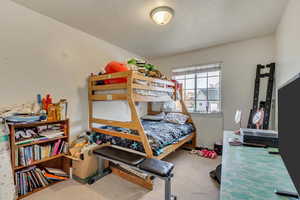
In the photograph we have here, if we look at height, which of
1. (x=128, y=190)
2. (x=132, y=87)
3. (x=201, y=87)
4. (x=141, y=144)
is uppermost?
(x=201, y=87)

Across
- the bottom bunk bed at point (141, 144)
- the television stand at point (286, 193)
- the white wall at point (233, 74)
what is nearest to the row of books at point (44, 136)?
the bottom bunk bed at point (141, 144)

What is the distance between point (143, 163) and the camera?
164 centimetres

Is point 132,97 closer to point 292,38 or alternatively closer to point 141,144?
point 141,144

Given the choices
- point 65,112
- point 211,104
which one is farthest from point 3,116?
point 211,104

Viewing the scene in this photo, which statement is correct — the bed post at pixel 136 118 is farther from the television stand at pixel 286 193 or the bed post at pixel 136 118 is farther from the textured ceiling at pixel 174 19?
the television stand at pixel 286 193

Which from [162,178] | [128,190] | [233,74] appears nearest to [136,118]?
[162,178]

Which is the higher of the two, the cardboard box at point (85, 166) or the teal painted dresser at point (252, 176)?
the teal painted dresser at point (252, 176)

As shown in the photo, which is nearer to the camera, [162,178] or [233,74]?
[162,178]

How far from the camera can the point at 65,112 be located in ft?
7.44

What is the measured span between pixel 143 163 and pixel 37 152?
144cm

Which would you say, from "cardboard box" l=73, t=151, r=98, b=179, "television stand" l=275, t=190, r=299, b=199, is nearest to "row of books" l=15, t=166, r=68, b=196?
"cardboard box" l=73, t=151, r=98, b=179

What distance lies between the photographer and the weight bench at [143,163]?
1.43 metres

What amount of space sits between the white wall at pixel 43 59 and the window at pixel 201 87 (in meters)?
2.19

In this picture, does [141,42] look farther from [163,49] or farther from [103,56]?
[103,56]
